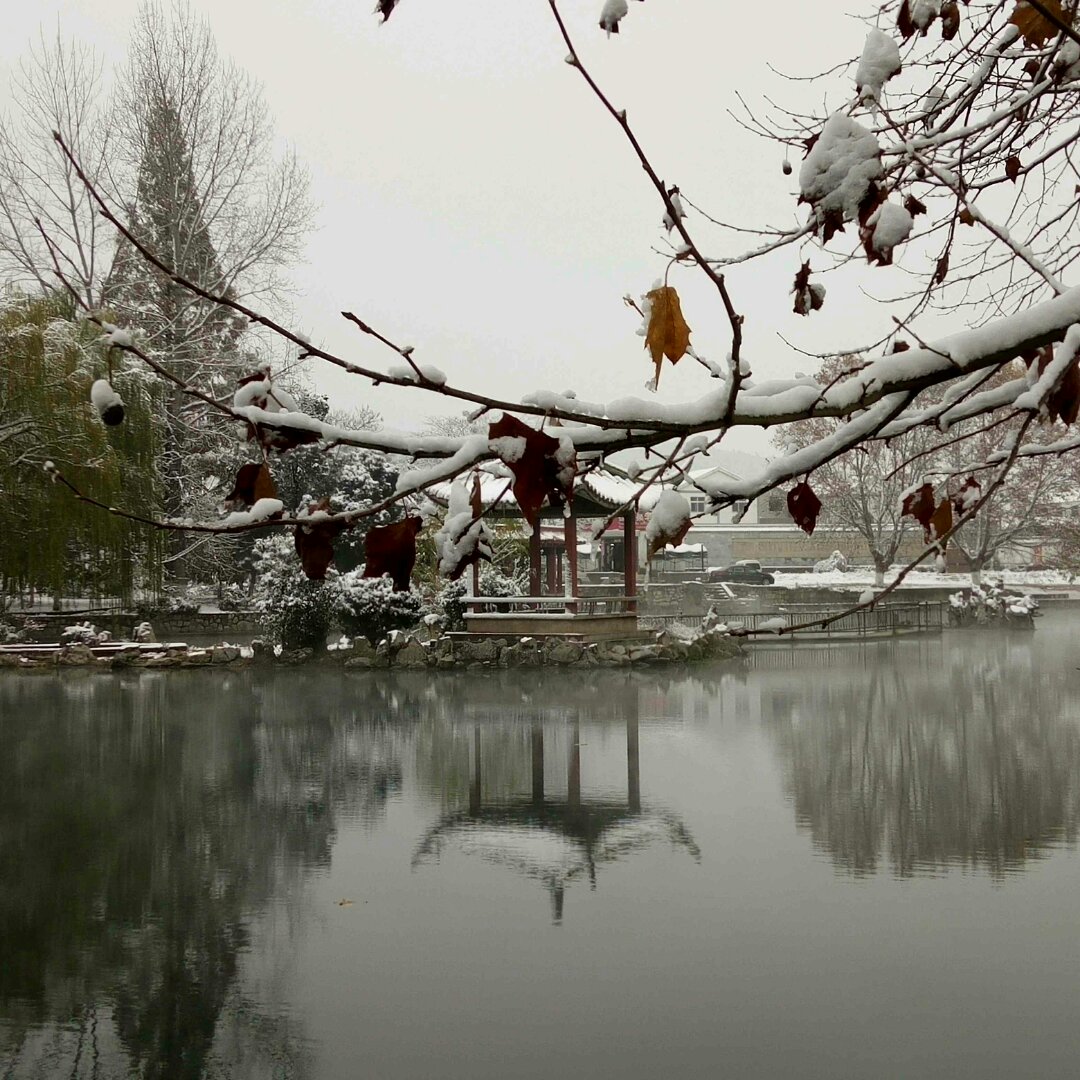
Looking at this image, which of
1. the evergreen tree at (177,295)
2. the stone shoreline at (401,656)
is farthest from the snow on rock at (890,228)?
the evergreen tree at (177,295)

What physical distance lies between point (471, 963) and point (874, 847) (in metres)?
3.17

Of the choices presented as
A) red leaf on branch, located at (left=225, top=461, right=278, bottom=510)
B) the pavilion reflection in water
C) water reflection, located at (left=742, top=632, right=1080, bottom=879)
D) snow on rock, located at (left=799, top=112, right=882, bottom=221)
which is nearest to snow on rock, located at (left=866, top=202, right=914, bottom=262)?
snow on rock, located at (left=799, top=112, right=882, bottom=221)

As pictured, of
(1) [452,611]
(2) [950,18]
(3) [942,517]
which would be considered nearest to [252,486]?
(3) [942,517]

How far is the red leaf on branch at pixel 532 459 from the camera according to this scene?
1751 mm

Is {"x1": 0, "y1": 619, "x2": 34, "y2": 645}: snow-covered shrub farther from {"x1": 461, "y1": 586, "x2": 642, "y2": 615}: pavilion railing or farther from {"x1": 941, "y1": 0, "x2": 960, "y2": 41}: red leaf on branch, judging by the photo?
{"x1": 941, "y1": 0, "x2": 960, "y2": 41}: red leaf on branch

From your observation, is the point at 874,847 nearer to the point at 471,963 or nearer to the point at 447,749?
the point at 471,963

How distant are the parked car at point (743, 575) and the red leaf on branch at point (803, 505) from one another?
42.1 m

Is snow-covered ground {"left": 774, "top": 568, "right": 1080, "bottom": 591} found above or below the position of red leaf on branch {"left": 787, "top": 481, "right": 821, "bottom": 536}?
above

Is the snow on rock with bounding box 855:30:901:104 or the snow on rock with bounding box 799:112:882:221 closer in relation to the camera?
the snow on rock with bounding box 799:112:882:221

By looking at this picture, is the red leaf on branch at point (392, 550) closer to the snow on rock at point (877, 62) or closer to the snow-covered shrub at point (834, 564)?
the snow on rock at point (877, 62)

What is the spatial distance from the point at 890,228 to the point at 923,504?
807 millimetres

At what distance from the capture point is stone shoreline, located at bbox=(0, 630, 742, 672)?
19.9 m

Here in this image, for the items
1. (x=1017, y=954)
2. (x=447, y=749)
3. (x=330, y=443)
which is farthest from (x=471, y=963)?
(x=447, y=749)

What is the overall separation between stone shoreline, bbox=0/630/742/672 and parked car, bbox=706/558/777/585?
24629mm
